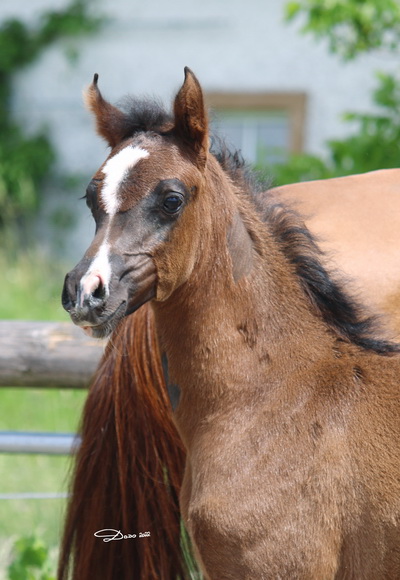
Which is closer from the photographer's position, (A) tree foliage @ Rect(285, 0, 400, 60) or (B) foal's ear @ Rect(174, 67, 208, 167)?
(B) foal's ear @ Rect(174, 67, 208, 167)

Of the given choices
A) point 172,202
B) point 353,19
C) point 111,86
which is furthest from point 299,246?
point 111,86

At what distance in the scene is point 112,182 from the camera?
91.0 inches

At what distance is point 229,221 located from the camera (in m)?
2.50

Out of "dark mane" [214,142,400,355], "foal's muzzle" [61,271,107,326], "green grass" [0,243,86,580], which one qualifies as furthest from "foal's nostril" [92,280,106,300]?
"dark mane" [214,142,400,355]

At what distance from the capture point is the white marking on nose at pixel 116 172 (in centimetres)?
230

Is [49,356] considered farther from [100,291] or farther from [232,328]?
[100,291]

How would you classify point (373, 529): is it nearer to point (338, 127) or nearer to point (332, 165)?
point (332, 165)

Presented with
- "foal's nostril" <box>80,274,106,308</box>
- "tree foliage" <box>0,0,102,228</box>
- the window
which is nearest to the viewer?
"foal's nostril" <box>80,274,106,308</box>

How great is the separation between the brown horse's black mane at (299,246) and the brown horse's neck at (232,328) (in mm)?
57

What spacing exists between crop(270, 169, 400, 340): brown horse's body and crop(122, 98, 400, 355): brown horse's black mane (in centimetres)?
12

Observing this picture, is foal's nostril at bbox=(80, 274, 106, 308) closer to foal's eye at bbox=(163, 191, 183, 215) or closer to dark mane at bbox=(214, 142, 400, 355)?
foal's eye at bbox=(163, 191, 183, 215)

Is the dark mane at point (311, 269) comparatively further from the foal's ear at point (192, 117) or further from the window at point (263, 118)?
the window at point (263, 118)

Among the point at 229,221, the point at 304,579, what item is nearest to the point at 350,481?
the point at 304,579

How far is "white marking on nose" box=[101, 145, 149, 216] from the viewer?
2.30 m
